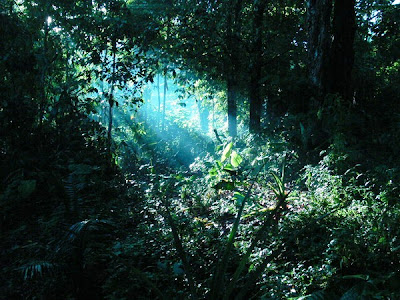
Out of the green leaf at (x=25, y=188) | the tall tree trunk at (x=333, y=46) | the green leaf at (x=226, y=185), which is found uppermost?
the tall tree trunk at (x=333, y=46)

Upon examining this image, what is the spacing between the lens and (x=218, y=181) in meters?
5.79

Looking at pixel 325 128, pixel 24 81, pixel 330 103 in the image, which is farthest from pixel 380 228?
pixel 24 81

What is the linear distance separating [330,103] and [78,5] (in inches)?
274

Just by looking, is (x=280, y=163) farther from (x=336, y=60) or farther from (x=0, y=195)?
(x=0, y=195)

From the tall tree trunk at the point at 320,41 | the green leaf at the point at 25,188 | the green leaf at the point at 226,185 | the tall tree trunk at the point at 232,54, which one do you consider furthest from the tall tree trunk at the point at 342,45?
the green leaf at the point at 25,188

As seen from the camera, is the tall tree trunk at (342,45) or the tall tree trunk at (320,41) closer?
the tall tree trunk at (342,45)

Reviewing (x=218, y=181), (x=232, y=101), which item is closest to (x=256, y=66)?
(x=232, y=101)

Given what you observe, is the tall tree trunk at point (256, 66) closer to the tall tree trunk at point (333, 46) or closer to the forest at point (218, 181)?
the forest at point (218, 181)

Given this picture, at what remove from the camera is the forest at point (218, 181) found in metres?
2.81

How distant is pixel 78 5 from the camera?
8531 millimetres

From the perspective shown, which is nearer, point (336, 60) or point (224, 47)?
point (336, 60)

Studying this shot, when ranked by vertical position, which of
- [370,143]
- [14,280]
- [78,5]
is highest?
[78,5]

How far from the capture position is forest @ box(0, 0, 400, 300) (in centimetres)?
281

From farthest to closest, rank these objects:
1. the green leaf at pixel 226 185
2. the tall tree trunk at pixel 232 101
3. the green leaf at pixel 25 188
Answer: the tall tree trunk at pixel 232 101
the green leaf at pixel 25 188
the green leaf at pixel 226 185
